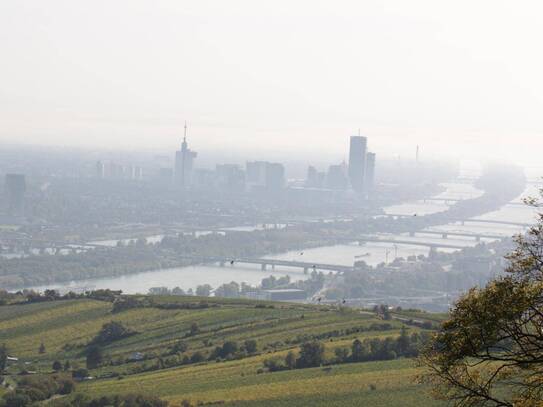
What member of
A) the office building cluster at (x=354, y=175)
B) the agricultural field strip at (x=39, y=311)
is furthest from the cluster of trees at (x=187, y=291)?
the office building cluster at (x=354, y=175)

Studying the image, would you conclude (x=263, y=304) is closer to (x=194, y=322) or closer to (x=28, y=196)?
(x=194, y=322)

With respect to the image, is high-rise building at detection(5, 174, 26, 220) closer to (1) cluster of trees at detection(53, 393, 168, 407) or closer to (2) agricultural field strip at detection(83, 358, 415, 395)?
(2) agricultural field strip at detection(83, 358, 415, 395)

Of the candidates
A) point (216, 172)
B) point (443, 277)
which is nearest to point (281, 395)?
point (443, 277)

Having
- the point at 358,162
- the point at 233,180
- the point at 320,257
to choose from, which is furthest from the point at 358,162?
the point at 320,257

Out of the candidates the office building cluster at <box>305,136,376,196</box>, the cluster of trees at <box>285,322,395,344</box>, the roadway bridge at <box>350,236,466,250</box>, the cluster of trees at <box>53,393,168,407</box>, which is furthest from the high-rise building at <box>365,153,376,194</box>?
the cluster of trees at <box>53,393,168,407</box>

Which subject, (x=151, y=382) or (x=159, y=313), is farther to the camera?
(x=159, y=313)
